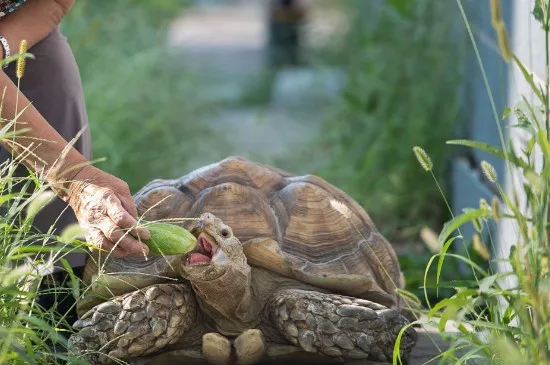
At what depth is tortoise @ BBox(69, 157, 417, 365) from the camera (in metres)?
3.36

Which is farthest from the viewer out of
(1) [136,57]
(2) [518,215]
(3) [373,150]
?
(1) [136,57]

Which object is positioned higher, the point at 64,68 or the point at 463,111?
the point at 64,68

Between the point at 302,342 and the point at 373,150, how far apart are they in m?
3.74

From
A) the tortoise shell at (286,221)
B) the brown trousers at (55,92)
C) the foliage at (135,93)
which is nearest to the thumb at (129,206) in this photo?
the tortoise shell at (286,221)

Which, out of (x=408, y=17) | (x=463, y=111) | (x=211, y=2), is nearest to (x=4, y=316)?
(x=463, y=111)

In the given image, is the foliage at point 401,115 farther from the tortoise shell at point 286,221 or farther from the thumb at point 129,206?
the thumb at point 129,206

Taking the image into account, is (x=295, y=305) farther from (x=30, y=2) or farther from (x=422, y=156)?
(x=30, y=2)

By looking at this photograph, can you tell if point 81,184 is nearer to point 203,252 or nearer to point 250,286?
point 203,252

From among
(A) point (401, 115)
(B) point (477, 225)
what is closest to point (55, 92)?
(B) point (477, 225)

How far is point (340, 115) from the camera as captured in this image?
8375mm

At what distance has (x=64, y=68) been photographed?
388 cm

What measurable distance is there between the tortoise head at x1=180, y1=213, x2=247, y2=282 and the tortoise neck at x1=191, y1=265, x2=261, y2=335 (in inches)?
1.3

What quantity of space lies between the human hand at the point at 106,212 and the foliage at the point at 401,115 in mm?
3329

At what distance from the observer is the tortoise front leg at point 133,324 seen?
335cm
